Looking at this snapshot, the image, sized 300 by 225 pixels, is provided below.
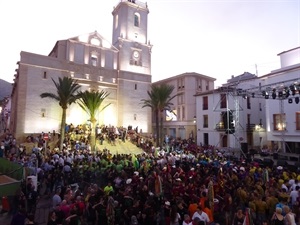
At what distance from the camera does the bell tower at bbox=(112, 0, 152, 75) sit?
39.2 meters

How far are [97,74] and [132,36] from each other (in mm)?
10580

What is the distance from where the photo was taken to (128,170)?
12750mm

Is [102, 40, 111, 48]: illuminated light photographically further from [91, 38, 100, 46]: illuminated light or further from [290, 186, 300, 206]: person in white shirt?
[290, 186, 300, 206]: person in white shirt

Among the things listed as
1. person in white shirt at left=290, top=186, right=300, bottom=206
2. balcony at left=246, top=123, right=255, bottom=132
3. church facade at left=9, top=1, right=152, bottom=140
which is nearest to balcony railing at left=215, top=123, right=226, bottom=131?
balcony at left=246, top=123, right=255, bottom=132

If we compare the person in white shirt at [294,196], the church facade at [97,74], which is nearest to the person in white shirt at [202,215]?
the person in white shirt at [294,196]

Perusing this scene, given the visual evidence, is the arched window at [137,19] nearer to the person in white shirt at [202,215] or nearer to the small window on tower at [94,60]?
the small window on tower at [94,60]

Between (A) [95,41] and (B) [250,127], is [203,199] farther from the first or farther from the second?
(A) [95,41]

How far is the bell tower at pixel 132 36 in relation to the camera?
3922 cm

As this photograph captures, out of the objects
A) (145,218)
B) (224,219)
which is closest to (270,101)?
(224,219)

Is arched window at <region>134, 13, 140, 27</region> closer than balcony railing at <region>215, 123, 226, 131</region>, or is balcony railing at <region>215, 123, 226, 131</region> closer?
balcony railing at <region>215, 123, 226, 131</region>

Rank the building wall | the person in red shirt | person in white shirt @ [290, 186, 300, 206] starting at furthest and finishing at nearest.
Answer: the building wall → person in white shirt @ [290, 186, 300, 206] → the person in red shirt

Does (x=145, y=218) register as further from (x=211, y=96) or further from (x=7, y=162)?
(x=211, y=96)

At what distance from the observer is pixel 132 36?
40.8 metres

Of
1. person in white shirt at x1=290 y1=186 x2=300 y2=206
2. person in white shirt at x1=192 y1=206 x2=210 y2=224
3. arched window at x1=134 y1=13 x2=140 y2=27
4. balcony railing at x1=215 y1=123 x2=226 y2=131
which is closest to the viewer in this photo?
person in white shirt at x1=192 y1=206 x2=210 y2=224
